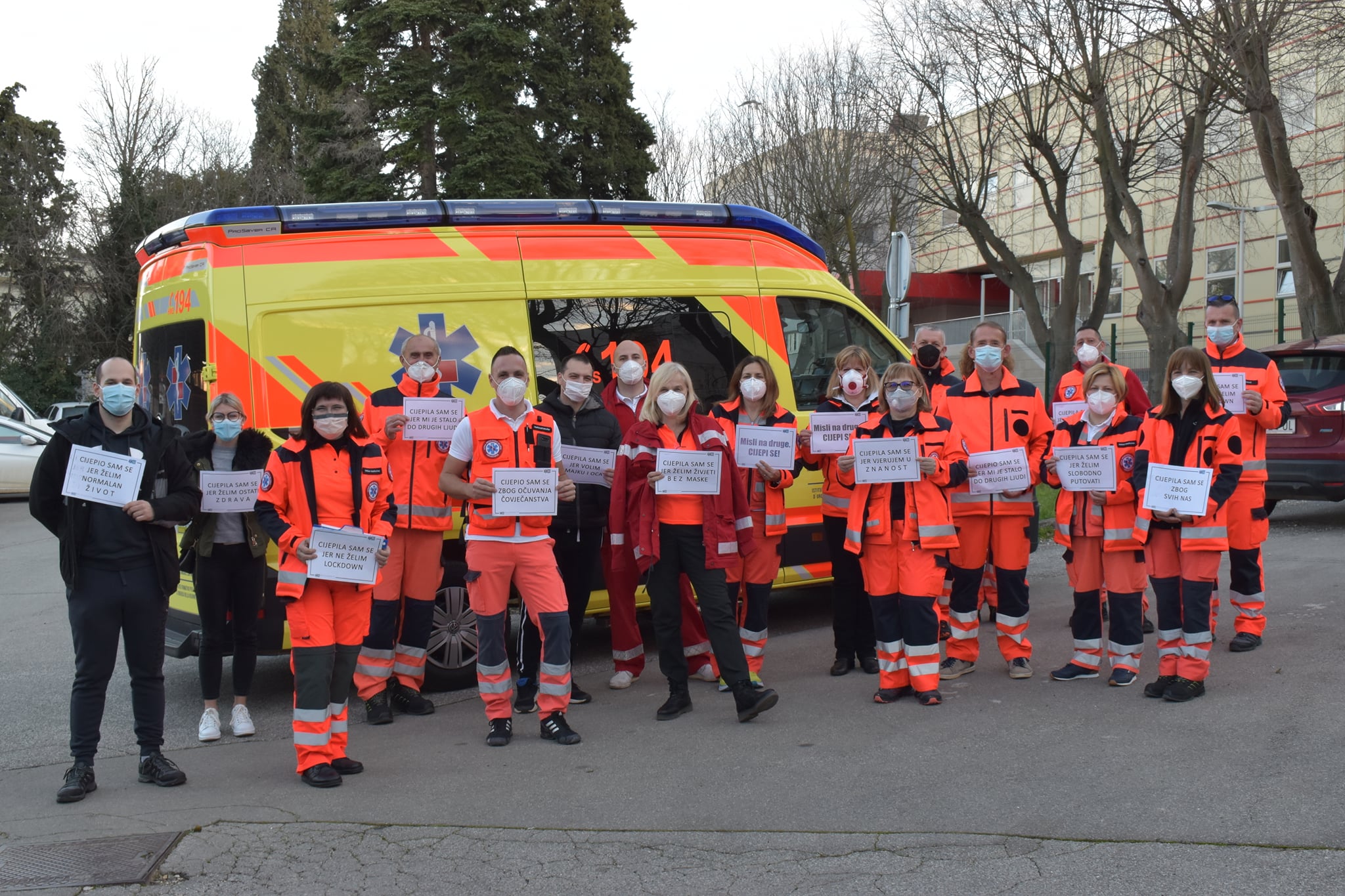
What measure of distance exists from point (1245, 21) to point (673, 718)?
1176cm

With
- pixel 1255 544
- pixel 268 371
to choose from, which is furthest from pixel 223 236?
pixel 1255 544

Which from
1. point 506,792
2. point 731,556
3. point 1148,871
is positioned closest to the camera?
point 1148,871

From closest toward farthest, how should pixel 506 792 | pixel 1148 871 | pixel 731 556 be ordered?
1. pixel 1148 871
2. pixel 506 792
3. pixel 731 556

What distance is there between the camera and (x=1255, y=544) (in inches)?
270

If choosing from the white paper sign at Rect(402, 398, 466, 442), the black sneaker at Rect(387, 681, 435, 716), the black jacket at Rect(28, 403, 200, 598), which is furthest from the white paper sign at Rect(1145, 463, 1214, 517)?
the black jacket at Rect(28, 403, 200, 598)

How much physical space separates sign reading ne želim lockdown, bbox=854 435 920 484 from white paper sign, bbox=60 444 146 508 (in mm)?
3392

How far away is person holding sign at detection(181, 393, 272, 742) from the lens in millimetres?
5820

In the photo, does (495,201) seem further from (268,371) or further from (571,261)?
(268,371)

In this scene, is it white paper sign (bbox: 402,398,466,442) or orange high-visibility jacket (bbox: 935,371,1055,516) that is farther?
orange high-visibility jacket (bbox: 935,371,1055,516)

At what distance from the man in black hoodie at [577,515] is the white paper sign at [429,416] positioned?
21.5 inches

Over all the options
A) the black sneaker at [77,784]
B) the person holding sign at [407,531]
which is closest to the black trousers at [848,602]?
the person holding sign at [407,531]

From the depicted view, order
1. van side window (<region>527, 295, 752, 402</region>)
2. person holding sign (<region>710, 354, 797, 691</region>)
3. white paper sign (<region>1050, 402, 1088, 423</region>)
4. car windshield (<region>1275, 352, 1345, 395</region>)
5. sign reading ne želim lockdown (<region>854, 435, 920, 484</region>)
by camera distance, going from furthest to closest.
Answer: car windshield (<region>1275, 352, 1345, 395</region>)
white paper sign (<region>1050, 402, 1088, 423</region>)
van side window (<region>527, 295, 752, 402</region>)
person holding sign (<region>710, 354, 797, 691</region>)
sign reading ne želim lockdown (<region>854, 435, 920, 484</region>)

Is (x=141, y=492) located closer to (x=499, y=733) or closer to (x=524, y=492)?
(x=524, y=492)

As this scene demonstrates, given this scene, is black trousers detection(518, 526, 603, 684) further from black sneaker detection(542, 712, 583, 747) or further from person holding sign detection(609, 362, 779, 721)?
black sneaker detection(542, 712, 583, 747)
